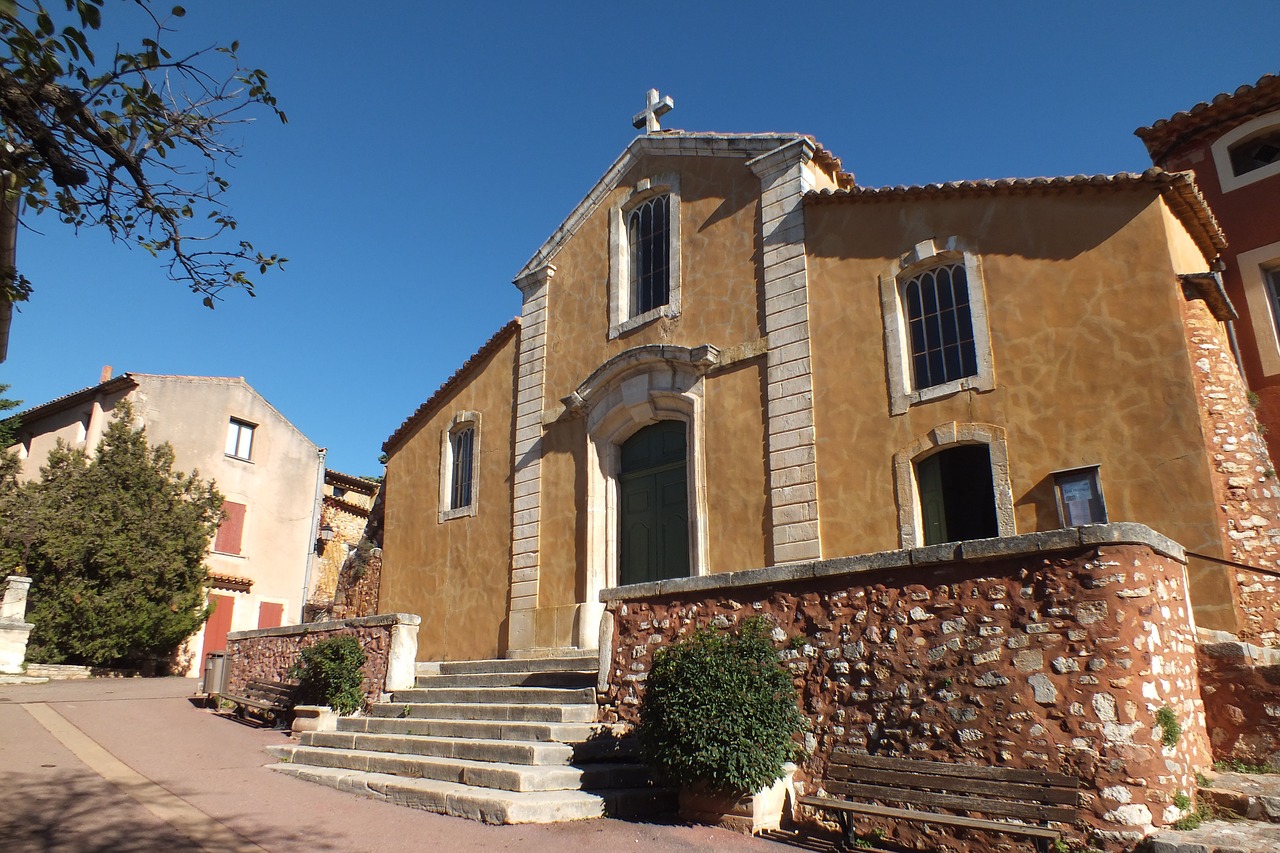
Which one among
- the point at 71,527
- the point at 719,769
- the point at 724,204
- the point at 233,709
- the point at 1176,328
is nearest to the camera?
the point at 719,769

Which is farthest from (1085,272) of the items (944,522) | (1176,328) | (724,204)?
(724,204)

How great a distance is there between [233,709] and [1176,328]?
13.8m

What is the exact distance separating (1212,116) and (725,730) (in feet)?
35.9

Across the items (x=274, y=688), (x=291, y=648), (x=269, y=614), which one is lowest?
(x=274, y=688)

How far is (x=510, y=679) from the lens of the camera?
1096 centimetres

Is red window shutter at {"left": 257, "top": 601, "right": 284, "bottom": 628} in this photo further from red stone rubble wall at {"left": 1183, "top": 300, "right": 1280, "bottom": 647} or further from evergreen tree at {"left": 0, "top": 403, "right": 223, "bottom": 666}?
red stone rubble wall at {"left": 1183, "top": 300, "right": 1280, "bottom": 647}

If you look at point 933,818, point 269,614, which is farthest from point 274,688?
point 269,614

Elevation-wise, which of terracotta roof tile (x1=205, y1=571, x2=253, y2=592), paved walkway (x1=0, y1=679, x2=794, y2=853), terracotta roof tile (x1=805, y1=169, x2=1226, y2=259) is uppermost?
terracotta roof tile (x1=805, y1=169, x2=1226, y2=259)

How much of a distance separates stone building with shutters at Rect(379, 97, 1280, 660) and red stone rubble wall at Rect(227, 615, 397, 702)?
92.3 inches

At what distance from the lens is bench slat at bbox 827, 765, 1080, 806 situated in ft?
18.4

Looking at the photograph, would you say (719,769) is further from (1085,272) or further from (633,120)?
(633,120)

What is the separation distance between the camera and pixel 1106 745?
5676 millimetres

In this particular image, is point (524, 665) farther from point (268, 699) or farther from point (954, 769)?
point (954, 769)

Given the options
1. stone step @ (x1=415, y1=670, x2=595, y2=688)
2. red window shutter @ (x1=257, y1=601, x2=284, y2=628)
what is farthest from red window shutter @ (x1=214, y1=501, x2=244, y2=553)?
stone step @ (x1=415, y1=670, x2=595, y2=688)
